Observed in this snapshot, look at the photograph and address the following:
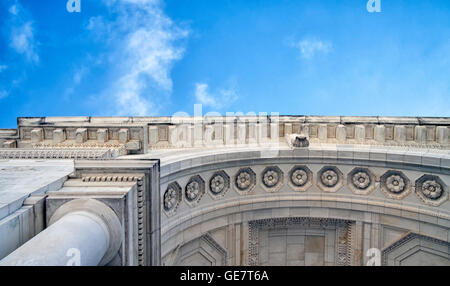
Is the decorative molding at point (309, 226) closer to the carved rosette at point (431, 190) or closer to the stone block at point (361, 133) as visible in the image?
the carved rosette at point (431, 190)

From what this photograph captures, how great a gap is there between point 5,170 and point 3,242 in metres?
2.30

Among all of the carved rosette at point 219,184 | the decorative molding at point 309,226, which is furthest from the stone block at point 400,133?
the carved rosette at point 219,184

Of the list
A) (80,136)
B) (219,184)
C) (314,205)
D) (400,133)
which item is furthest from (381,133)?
(80,136)

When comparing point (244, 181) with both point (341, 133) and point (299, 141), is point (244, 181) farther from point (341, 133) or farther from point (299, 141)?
point (341, 133)

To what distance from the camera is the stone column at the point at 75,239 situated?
305 cm

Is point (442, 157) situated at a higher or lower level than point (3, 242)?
higher

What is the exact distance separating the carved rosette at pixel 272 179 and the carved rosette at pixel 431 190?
12.7ft

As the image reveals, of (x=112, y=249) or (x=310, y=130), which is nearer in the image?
(x=112, y=249)

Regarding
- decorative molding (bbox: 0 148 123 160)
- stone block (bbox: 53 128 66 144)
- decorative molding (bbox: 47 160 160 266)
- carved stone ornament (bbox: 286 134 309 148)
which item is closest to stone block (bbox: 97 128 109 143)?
stone block (bbox: 53 128 66 144)

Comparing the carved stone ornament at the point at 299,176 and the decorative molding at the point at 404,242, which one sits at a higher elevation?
the carved stone ornament at the point at 299,176

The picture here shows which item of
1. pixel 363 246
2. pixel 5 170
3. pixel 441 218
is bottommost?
pixel 363 246

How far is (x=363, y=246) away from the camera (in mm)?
9078
